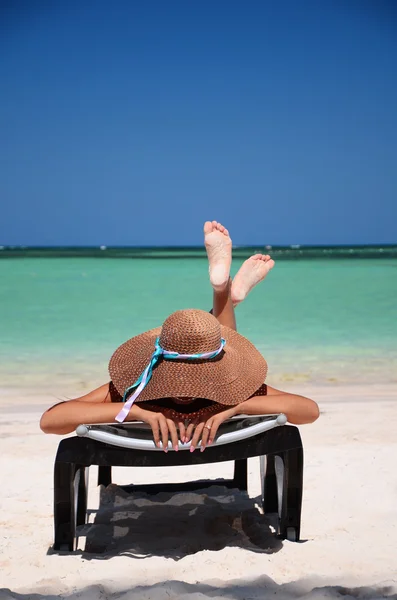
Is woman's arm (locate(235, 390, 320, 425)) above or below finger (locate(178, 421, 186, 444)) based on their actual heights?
above

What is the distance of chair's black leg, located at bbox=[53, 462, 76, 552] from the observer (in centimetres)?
272

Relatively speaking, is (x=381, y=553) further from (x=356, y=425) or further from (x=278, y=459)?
(x=356, y=425)

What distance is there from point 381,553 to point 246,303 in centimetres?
1421

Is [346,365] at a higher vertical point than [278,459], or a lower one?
lower

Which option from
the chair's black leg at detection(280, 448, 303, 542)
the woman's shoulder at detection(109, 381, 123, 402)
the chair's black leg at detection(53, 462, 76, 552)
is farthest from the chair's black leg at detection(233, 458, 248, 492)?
the chair's black leg at detection(53, 462, 76, 552)

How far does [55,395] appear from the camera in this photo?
698 cm

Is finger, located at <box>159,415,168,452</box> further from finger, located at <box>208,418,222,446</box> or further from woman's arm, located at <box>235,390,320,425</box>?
woman's arm, located at <box>235,390,320,425</box>

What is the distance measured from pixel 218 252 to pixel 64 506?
2241 millimetres

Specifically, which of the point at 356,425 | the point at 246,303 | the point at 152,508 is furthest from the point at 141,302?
the point at 152,508

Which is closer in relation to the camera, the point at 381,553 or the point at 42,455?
the point at 381,553

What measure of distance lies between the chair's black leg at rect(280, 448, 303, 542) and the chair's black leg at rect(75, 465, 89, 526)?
942 millimetres

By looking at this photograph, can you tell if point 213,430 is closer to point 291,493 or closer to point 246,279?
point 291,493

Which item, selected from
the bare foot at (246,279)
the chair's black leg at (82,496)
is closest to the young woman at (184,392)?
the chair's black leg at (82,496)

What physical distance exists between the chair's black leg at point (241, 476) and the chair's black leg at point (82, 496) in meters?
0.92
